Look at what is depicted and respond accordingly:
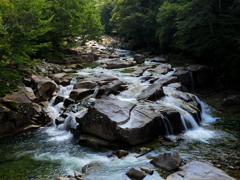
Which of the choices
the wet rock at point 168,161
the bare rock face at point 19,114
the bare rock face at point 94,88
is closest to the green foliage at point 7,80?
the bare rock face at point 19,114

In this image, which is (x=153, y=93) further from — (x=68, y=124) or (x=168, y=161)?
(x=168, y=161)

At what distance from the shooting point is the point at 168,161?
6.91 metres

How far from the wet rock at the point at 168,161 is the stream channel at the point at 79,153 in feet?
0.72

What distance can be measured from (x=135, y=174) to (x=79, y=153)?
8.85 feet

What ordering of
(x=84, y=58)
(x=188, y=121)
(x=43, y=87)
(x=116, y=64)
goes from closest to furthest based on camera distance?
(x=188, y=121) → (x=43, y=87) → (x=116, y=64) → (x=84, y=58)

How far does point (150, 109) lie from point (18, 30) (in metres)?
7.23

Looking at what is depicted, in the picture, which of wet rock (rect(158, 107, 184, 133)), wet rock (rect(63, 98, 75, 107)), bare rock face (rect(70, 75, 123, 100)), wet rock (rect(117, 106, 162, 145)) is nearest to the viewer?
wet rock (rect(117, 106, 162, 145))

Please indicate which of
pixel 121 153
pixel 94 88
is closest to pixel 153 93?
pixel 94 88

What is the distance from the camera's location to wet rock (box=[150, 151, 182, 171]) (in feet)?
22.2

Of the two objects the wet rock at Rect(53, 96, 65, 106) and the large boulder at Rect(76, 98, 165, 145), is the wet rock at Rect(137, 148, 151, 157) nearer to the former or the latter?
the large boulder at Rect(76, 98, 165, 145)

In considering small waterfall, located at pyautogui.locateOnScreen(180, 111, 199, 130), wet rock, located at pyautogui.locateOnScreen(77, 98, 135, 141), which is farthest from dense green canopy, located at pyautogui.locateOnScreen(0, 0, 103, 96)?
small waterfall, located at pyautogui.locateOnScreen(180, 111, 199, 130)

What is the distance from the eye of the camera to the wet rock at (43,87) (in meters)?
13.0

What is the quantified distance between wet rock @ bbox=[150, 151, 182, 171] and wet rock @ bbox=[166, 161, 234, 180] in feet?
1.10

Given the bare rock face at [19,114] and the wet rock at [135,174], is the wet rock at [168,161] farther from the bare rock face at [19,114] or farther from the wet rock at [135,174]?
the bare rock face at [19,114]
